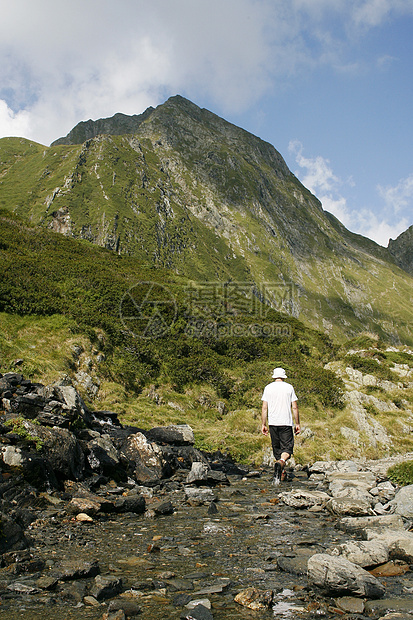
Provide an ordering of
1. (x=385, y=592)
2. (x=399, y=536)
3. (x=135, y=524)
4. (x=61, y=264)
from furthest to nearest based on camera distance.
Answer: (x=61, y=264) < (x=135, y=524) < (x=399, y=536) < (x=385, y=592)

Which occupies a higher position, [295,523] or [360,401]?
[360,401]

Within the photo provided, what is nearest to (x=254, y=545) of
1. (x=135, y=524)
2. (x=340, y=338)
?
(x=135, y=524)

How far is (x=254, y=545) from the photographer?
663cm

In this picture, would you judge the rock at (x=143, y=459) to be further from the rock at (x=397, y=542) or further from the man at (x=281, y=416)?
the rock at (x=397, y=542)

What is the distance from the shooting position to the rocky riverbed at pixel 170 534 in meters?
4.45

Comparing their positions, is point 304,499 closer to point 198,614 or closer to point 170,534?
point 170,534

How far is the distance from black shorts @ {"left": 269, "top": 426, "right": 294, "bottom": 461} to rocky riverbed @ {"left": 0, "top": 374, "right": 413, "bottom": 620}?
1.28 meters

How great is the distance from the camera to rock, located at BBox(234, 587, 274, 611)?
438 centimetres

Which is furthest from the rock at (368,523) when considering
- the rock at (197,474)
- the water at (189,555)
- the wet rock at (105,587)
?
the wet rock at (105,587)

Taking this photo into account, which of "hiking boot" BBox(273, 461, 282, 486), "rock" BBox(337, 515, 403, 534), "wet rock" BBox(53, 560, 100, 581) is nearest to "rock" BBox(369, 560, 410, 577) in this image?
"rock" BBox(337, 515, 403, 534)

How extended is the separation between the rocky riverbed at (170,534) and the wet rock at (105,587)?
0.6 inches

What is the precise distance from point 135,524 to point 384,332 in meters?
209

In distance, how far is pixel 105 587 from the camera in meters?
4.63

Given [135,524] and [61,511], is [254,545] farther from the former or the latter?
[61,511]
